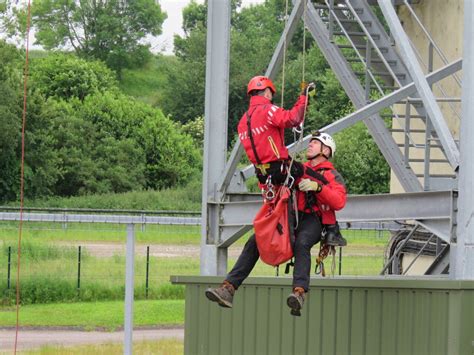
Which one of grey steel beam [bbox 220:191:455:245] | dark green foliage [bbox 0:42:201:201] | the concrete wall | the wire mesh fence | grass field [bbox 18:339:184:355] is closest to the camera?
grey steel beam [bbox 220:191:455:245]

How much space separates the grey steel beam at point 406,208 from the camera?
13.6m

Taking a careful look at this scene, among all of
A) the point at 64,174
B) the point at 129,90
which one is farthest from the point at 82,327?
the point at 129,90

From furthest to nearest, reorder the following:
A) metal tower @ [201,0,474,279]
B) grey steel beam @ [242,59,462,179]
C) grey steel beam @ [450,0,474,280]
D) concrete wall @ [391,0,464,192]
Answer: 1. concrete wall @ [391,0,464,192]
2. grey steel beam @ [242,59,462,179]
3. metal tower @ [201,0,474,279]
4. grey steel beam @ [450,0,474,280]

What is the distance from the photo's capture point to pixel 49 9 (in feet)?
319

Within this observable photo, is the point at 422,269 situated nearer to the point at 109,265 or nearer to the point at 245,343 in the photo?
the point at 245,343

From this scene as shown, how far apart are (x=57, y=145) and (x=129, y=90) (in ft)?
91.6

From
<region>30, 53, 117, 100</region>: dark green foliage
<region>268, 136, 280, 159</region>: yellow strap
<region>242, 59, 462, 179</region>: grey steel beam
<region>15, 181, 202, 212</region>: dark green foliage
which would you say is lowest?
<region>15, 181, 202, 212</region>: dark green foliage

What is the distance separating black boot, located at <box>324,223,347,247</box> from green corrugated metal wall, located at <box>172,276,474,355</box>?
0.89m

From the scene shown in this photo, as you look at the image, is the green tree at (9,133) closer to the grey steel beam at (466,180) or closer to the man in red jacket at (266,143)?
the man in red jacket at (266,143)

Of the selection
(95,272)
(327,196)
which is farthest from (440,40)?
(95,272)

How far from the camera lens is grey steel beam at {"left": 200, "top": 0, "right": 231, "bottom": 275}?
17.3 m

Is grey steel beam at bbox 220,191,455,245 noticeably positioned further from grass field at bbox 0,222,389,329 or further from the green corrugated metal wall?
grass field at bbox 0,222,389,329

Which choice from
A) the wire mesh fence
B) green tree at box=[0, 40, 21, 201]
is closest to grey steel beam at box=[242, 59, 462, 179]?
the wire mesh fence

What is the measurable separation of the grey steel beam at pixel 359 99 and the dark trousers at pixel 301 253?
582 cm
